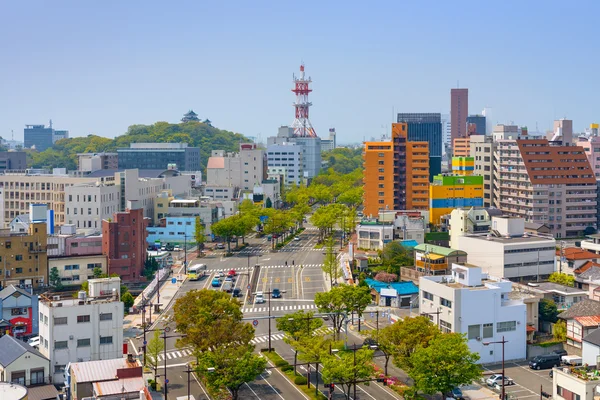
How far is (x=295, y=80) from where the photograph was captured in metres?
132

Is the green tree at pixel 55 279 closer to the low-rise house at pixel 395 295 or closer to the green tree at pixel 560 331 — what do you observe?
the low-rise house at pixel 395 295

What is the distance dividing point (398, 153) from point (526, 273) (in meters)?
24.6

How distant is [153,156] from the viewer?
11281cm

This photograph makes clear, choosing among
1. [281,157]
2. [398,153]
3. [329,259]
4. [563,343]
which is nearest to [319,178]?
[281,157]

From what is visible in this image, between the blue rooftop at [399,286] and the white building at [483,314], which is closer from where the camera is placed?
the white building at [483,314]

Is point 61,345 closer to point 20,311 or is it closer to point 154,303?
point 20,311

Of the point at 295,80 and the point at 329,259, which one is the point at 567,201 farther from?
the point at 295,80

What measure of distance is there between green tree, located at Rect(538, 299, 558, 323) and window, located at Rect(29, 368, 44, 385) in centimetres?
2126

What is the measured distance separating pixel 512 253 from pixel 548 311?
9.06 meters

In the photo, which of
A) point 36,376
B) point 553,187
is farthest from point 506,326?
point 553,187

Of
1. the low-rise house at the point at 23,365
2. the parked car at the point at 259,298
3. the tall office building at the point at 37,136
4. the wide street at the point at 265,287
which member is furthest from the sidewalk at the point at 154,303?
the tall office building at the point at 37,136

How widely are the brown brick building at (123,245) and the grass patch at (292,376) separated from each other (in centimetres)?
1763

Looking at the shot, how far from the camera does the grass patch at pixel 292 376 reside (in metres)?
28.5

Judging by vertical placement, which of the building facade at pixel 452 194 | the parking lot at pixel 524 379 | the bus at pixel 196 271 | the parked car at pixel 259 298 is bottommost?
the parking lot at pixel 524 379
